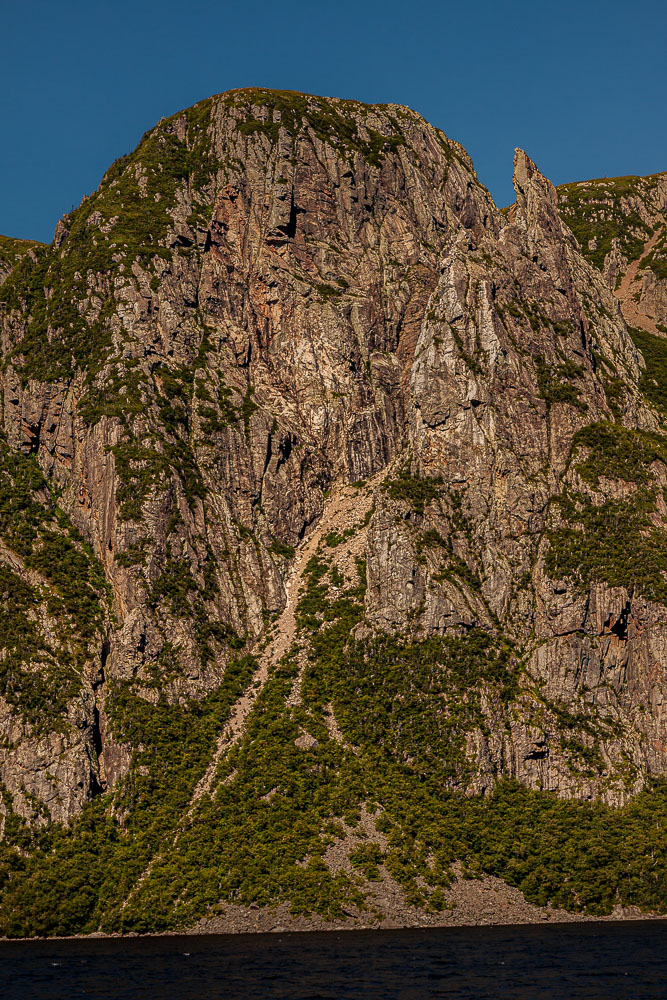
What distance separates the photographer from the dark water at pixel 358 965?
96875 millimetres

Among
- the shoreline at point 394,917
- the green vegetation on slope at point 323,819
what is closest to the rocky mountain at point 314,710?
the green vegetation on slope at point 323,819

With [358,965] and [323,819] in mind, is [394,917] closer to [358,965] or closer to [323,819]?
[323,819]

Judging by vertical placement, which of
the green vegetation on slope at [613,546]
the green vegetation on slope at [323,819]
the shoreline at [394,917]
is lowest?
the shoreline at [394,917]

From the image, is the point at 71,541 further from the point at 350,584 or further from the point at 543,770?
the point at 543,770

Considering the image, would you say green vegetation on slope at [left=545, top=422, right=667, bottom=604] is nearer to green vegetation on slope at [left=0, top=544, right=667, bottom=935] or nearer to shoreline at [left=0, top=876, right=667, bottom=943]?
green vegetation on slope at [left=0, top=544, right=667, bottom=935]

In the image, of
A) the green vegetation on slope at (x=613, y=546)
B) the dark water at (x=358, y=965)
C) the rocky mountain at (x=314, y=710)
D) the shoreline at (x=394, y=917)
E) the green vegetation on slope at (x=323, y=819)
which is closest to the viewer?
the dark water at (x=358, y=965)

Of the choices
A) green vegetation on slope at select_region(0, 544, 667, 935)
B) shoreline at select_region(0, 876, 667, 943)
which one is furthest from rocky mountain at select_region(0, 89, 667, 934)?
shoreline at select_region(0, 876, 667, 943)

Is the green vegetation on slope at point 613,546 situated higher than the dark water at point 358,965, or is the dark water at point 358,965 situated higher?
the green vegetation on slope at point 613,546

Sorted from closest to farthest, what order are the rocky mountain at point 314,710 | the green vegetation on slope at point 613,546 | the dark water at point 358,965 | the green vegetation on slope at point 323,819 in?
the dark water at point 358,965, the green vegetation on slope at point 323,819, the rocky mountain at point 314,710, the green vegetation on slope at point 613,546

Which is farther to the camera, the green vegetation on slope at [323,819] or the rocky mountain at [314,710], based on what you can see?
the rocky mountain at [314,710]

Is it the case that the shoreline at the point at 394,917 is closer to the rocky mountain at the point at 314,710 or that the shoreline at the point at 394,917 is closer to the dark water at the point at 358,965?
the rocky mountain at the point at 314,710

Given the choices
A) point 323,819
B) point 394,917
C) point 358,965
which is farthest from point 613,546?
point 358,965

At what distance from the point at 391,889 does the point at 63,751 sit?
49780 mm

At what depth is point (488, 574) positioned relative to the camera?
196m
